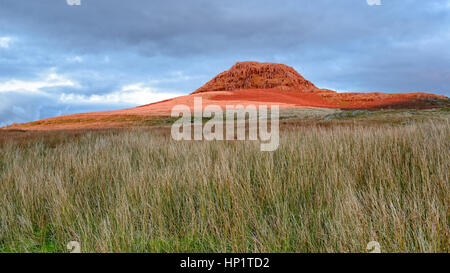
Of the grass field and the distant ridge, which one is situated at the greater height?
the distant ridge

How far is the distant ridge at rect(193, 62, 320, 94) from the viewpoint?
94875 millimetres

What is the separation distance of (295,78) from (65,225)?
105 meters

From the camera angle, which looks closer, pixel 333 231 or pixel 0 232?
pixel 333 231

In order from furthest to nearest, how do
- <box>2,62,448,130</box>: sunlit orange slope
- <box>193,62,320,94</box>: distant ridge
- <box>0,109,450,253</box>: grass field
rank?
<box>193,62,320,94</box>: distant ridge → <box>2,62,448,130</box>: sunlit orange slope → <box>0,109,450,253</box>: grass field

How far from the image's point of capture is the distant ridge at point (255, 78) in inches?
3735

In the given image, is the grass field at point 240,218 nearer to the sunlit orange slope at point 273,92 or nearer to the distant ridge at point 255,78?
the sunlit orange slope at point 273,92


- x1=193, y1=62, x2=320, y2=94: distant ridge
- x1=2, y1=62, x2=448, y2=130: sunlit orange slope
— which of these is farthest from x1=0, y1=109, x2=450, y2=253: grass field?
x1=193, y1=62, x2=320, y2=94: distant ridge

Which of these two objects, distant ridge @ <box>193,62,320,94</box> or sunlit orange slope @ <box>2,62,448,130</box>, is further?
distant ridge @ <box>193,62,320,94</box>

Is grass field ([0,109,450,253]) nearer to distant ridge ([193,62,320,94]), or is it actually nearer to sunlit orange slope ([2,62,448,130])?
sunlit orange slope ([2,62,448,130])

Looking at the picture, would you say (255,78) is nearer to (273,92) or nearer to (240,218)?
(273,92)

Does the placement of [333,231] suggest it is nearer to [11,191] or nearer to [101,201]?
[101,201]

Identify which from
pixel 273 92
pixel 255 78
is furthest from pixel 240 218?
pixel 255 78
